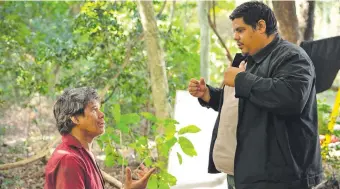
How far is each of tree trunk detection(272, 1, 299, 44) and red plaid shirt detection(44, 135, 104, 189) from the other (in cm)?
367

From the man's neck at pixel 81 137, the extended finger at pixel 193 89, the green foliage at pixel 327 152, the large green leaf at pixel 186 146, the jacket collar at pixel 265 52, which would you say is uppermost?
the jacket collar at pixel 265 52

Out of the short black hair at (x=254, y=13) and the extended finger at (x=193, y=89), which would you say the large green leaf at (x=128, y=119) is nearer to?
the extended finger at (x=193, y=89)

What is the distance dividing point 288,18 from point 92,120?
355cm

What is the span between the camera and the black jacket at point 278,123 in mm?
2051

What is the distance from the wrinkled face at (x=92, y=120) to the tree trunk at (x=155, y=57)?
10.9ft

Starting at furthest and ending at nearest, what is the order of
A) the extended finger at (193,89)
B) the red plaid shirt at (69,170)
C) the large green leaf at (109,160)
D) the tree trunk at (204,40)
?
the tree trunk at (204,40)
the large green leaf at (109,160)
the extended finger at (193,89)
the red plaid shirt at (69,170)

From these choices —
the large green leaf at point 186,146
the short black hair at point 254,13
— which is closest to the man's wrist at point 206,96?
the large green leaf at point 186,146

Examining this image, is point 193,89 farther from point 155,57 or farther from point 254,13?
point 155,57

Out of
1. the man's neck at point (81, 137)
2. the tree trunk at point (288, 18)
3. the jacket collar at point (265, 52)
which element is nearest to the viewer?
the man's neck at point (81, 137)

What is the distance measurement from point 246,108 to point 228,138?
0.20 meters

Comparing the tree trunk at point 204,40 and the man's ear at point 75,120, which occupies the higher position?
the tree trunk at point 204,40

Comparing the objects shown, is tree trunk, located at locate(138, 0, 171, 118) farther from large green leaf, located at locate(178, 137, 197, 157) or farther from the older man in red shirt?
the older man in red shirt

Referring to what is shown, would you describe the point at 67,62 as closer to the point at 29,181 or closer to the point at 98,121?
the point at 29,181

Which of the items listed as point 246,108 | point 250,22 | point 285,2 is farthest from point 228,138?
point 285,2
